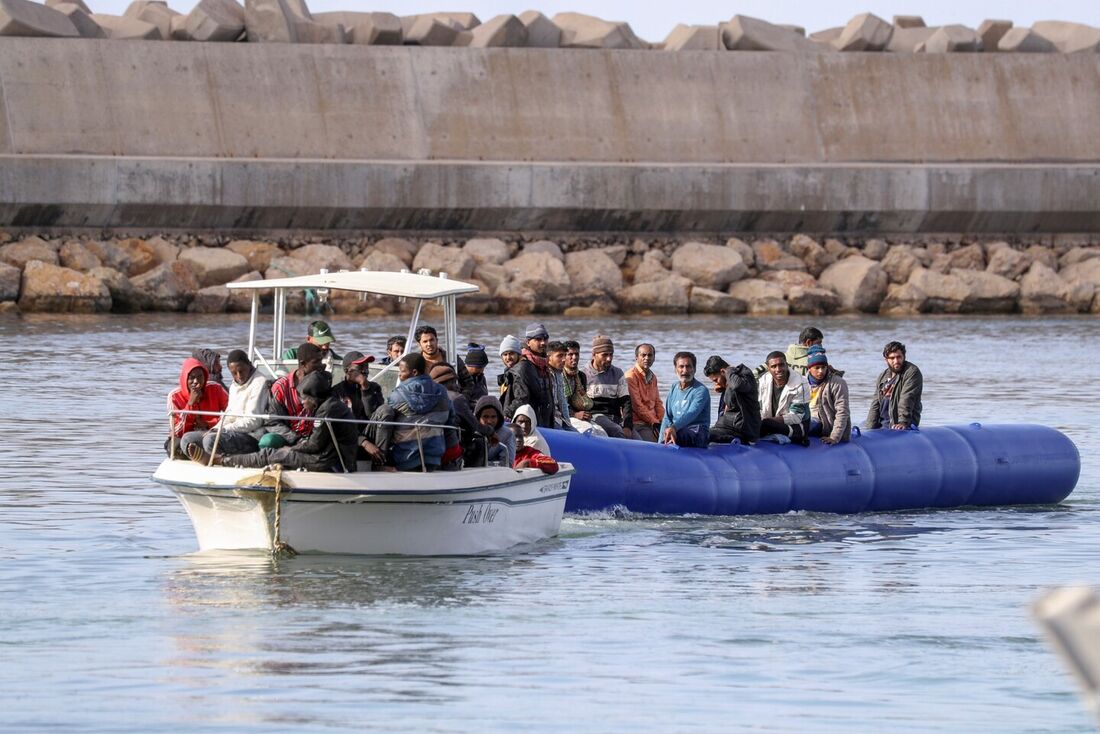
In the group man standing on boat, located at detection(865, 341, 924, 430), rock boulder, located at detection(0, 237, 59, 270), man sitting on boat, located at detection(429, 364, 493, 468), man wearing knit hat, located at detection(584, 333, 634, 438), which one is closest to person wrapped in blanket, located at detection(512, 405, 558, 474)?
man sitting on boat, located at detection(429, 364, 493, 468)

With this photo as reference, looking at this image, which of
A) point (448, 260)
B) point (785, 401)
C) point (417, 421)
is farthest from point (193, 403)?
point (448, 260)

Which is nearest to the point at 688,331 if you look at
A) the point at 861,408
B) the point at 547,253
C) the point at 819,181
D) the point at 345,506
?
the point at 547,253

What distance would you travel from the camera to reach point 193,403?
41.5 ft

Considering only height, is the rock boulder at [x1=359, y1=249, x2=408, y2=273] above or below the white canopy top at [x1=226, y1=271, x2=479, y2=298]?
above

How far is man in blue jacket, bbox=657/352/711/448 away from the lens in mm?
14500

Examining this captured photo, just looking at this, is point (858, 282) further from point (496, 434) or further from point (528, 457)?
point (496, 434)

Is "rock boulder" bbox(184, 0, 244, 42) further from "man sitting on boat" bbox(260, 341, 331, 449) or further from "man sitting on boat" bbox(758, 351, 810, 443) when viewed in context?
"man sitting on boat" bbox(260, 341, 331, 449)

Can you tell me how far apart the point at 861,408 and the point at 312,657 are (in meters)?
14.4

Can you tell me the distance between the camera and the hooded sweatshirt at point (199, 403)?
1261 cm

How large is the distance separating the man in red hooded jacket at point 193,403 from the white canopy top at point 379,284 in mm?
1778

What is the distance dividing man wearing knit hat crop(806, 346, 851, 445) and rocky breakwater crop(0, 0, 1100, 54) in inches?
1102

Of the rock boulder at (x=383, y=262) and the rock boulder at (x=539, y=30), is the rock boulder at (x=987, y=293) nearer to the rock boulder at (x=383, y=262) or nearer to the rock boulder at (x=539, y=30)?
the rock boulder at (x=539, y=30)

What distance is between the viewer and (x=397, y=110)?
41.4m

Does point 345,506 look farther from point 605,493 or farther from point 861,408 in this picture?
point 861,408
